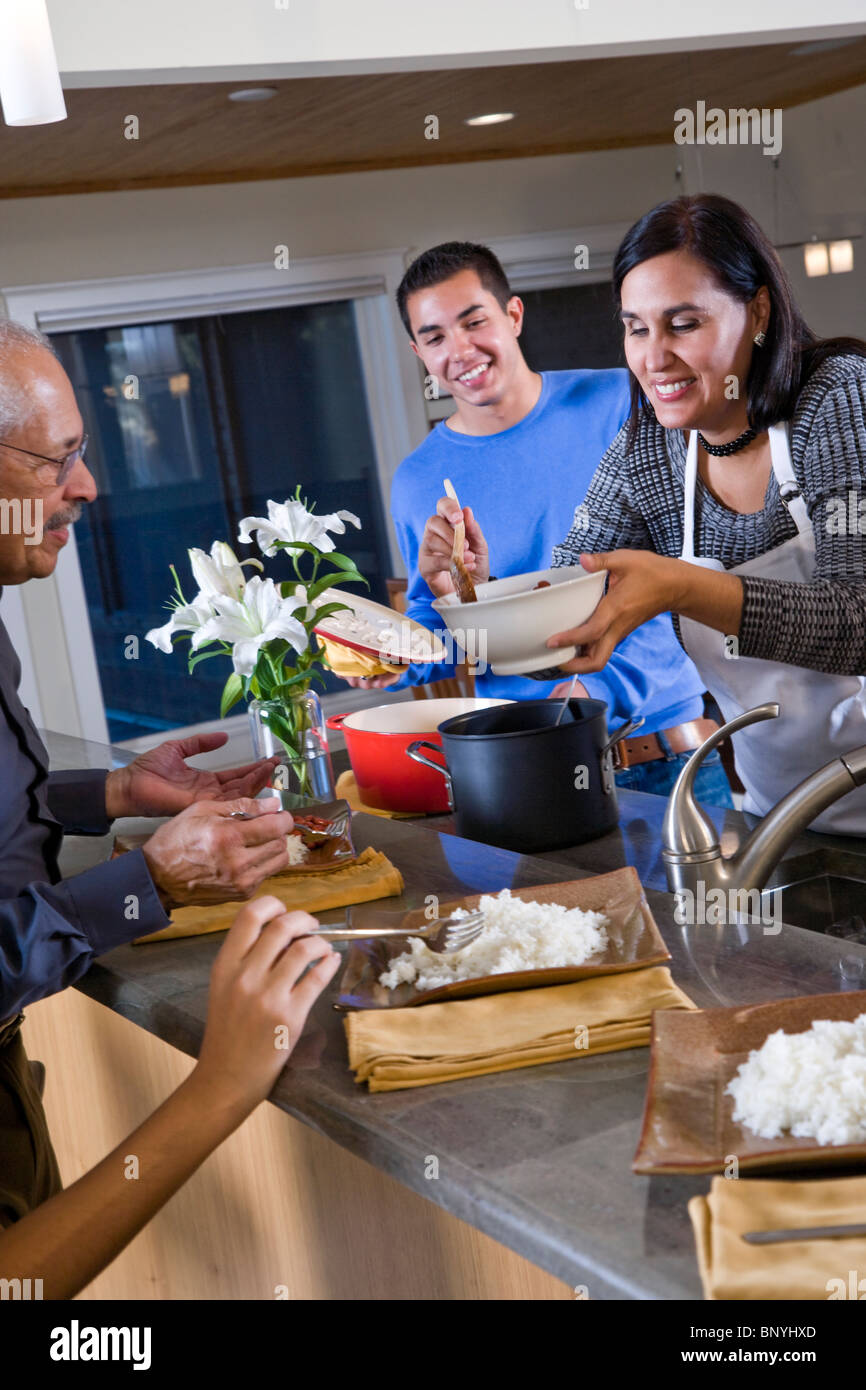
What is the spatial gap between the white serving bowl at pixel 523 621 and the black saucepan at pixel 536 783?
96 millimetres

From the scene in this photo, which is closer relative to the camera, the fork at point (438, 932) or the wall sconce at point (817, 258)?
the fork at point (438, 932)

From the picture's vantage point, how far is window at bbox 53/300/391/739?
491 centimetres

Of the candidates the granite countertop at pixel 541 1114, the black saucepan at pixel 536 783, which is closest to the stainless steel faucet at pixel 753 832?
the granite countertop at pixel 541 1114

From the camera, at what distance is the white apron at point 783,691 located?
1812 millimetres

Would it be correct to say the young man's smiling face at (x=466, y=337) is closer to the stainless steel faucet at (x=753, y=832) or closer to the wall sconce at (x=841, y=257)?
the stainless steel faucet at (x=753, y=832)

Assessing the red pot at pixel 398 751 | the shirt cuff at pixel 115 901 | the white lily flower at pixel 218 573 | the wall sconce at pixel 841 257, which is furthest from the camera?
the wall sconce at pixel 841 257

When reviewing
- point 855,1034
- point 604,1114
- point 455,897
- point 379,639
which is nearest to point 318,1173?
point 455,897

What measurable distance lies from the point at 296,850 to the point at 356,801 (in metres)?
0.46

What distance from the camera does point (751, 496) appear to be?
1.89 meters

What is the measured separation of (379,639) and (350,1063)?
104cm

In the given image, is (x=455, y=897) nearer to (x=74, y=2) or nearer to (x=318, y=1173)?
(x=318, y=1173)

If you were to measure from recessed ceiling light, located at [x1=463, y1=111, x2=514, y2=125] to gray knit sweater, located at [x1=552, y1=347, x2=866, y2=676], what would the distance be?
2.76 meters

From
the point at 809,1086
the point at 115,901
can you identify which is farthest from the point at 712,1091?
the point at 115,901
